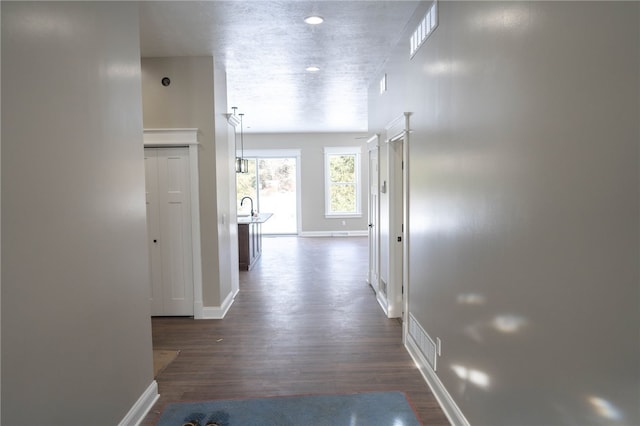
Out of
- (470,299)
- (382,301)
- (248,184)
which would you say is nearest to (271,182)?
(248,184)

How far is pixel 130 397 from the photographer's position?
2.67 metres

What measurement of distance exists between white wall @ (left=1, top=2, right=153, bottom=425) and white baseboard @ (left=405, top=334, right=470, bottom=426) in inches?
77.5

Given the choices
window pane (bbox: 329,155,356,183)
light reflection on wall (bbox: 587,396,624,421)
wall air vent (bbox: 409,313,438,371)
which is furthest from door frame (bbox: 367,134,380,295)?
window pane (bbox: 329,155,356,183)

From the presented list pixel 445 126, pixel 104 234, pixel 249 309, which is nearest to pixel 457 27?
pixel 445 126

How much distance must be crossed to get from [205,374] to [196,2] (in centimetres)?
→ 285

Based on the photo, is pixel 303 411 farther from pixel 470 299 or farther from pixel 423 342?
pixel 470 299

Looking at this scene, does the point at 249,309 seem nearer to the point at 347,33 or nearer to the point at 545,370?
the point at 347,33

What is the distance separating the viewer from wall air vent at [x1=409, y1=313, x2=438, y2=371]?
3.14 m

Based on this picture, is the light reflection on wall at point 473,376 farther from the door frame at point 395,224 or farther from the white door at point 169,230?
the white door at point 169,230

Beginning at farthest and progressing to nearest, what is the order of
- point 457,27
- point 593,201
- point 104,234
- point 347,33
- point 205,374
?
1. point 347,33
2. point 205,374
3. point 457,27
4. point 104,234
5. point 593,201

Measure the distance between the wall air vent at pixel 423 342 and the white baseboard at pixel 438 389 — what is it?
1.7 inches

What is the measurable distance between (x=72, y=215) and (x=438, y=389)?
2.49 meters

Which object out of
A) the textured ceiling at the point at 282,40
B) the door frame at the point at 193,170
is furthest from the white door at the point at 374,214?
the door frame at the point at 193,170

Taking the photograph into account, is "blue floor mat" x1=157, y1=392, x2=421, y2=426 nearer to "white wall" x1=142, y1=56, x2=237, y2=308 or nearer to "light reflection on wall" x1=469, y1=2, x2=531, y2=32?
"white wall" x1=142, y1=56, x2=237, y2=308
